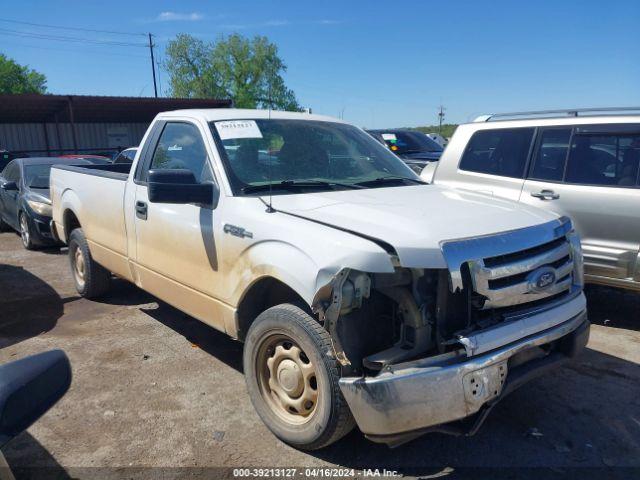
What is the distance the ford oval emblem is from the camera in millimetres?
2828

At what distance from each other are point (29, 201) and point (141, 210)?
5.60 m

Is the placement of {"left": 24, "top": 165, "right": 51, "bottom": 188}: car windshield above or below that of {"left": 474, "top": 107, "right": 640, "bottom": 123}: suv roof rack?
below

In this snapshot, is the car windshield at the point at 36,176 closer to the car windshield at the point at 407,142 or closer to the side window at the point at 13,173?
the side window at the point at 13,173

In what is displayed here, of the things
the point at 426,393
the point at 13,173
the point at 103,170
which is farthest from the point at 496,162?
the point at 13,173

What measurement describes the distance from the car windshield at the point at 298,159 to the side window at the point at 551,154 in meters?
1.84

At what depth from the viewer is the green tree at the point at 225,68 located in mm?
55469

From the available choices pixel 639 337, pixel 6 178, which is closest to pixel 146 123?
pixel 6 178

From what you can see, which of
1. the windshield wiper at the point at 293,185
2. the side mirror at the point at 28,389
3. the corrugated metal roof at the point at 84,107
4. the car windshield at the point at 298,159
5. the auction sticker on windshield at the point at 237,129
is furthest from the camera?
the corrugated metal roof at the point at 84,107

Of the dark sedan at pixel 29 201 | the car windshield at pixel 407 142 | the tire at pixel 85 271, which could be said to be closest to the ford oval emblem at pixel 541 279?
the tire at pixel 85 271

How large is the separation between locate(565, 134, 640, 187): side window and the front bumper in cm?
315

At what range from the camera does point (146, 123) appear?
1240 inches

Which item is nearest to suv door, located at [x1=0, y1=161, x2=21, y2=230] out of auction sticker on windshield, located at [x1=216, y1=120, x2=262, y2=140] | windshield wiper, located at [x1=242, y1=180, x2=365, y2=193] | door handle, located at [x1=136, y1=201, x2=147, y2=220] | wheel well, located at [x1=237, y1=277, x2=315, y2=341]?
door handle, located at [x1=136, y1=201, x2=147, y2=220]

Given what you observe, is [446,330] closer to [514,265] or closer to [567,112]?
[514,265]

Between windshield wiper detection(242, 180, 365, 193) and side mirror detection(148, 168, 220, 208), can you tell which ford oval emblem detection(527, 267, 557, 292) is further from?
side mirror detection(148, 168, 220, 208)
